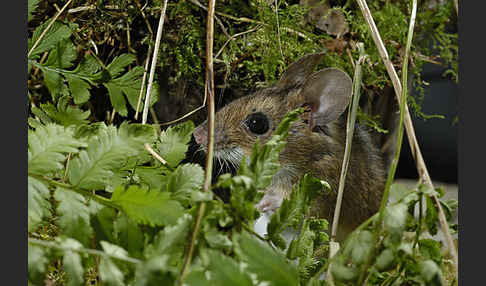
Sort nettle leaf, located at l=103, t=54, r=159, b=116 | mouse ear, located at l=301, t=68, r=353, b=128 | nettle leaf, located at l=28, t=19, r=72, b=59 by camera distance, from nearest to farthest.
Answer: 1. nettle leaf, located at l=28, t=19, r=72, b=59
2. nettle leaf, located at l=103, t=54, r=159, b=116
3. mouse ear, located at l=301, t=68, r=353, b=128

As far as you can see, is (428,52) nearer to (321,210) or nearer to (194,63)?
(321,210)

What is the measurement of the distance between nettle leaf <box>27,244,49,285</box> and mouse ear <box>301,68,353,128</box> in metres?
1.18

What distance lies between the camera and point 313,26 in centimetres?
212

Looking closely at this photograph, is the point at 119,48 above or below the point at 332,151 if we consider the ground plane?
above

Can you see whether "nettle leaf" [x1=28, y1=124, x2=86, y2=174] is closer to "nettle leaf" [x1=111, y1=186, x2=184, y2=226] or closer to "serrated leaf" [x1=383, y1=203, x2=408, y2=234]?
"nettle leaf" [x1=111, y1=186, x2=184, y2=226]

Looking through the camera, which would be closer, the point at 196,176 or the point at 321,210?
the point at 196,176

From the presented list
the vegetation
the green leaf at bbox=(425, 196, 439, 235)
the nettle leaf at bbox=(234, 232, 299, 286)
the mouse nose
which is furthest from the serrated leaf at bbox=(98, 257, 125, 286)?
the mouse nose

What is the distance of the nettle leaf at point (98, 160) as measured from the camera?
1.00m

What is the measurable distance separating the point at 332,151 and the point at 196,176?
1.18m

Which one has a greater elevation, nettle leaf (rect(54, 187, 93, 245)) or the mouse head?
the mouse head

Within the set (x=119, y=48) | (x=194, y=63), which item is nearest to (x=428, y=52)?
(x=194, y=63)

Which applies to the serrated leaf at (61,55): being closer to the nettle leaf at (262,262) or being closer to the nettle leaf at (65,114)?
the nettle leaf at (65,114)

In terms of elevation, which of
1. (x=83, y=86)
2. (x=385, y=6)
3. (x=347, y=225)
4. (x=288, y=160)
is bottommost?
(x=347, y=225)

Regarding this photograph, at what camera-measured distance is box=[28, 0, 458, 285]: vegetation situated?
0.88 m
